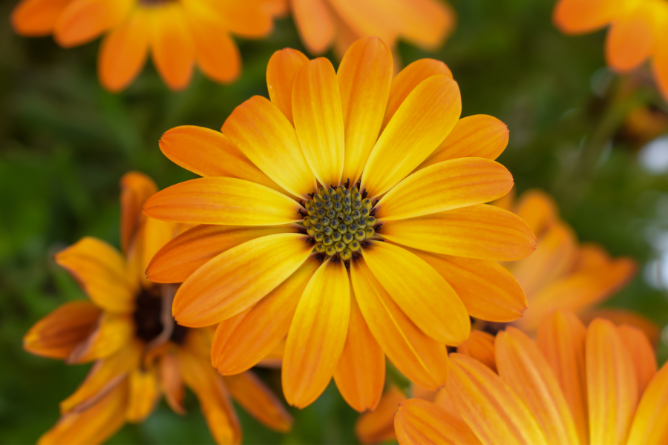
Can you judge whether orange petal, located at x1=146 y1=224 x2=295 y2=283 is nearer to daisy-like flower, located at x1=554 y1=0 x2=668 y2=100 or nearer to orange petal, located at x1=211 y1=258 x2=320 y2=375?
orange petal, located at x1=211 y1=258 x2=320 y2=375

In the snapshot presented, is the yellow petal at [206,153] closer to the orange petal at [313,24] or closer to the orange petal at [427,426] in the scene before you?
the orange petal at [427,426]

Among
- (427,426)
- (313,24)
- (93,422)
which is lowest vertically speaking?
(93,422)

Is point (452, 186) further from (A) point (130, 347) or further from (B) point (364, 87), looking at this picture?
(A) point (130, 347)

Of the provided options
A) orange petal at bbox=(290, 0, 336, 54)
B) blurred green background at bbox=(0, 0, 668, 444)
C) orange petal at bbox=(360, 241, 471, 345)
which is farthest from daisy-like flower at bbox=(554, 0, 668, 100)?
orange petal at bbox=(360, 241, 471, 345)

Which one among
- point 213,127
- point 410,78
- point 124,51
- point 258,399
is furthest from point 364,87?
point 213,127

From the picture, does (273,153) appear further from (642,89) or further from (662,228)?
(662,228)
